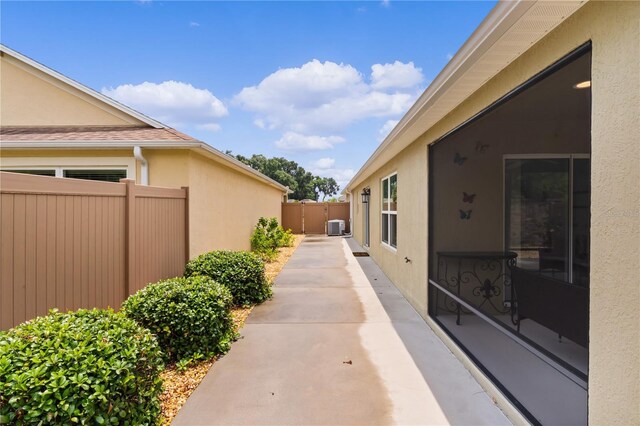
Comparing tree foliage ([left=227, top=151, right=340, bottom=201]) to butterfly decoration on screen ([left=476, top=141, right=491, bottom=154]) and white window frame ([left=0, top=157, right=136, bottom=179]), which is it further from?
butterfly decoration on screen ([left=476, top=141, right=491, bottom=154])

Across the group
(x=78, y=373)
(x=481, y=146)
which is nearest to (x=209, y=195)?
(x=78, y=373)

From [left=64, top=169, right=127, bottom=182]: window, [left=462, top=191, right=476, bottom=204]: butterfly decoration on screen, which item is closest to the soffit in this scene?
[left=462, top=191, right=476, bottom=204]: butterfly decoration on screen

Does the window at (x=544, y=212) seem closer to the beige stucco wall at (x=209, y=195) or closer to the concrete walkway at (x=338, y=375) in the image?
the concrete walkway at (x=338, y=375)

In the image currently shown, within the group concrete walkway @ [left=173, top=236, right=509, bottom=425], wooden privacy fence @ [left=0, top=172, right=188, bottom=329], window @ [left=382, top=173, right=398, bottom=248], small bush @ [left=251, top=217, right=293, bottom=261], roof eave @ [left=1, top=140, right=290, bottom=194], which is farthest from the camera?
small bush @ [left=251, top=217, right=293, bottom=261]

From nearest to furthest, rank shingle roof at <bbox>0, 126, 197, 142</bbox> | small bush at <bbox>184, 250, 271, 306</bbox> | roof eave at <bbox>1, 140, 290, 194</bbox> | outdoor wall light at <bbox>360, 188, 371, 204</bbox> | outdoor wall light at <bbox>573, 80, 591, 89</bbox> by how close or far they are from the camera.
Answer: outdoor wall light at <bbox>573, 80, 591, 89</bbox> → small bush at <bbox>184, 250, 271, 306</bbox> → roof eave at <bbox>1, 140, 290, 194</bbox> → shingle roof at <bbox>0, 126, 197, 142</bbox> → outdoor wall light at <bbox>360, 188, 371, 204</bbox>

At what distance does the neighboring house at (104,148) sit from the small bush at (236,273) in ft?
2.17

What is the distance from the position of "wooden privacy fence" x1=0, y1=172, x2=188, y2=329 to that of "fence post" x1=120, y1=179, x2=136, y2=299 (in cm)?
1

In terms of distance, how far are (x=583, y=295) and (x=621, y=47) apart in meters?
2.14

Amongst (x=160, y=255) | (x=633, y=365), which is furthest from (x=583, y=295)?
(x=160, y=255)

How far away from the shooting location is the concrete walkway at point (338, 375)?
8.80 ft

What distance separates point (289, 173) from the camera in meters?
53.8

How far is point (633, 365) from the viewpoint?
5.02 ft

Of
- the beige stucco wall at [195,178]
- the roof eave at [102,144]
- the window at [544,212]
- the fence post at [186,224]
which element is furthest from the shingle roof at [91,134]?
the window at [544,212]

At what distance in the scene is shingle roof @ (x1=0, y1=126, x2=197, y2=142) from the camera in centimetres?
605
